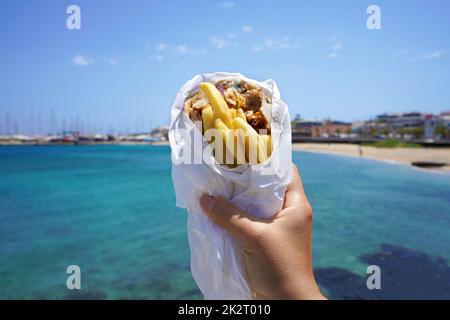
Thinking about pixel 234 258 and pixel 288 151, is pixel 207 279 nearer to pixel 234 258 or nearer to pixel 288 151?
pixel 234 258

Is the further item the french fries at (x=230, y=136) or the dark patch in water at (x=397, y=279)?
the dark patch in water at (x=397, y=279)

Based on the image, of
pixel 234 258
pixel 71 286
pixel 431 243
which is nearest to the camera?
pixel 234 258

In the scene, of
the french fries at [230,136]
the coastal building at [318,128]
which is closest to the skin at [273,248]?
the french fries at [230,136]

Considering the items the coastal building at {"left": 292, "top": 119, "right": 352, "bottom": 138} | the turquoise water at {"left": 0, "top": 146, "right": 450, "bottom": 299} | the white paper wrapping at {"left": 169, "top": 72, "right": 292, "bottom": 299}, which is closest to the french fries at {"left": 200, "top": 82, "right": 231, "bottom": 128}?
the white paper wrapping at {"left": 169, "top": 72, "right": 292, "bottom": 299}

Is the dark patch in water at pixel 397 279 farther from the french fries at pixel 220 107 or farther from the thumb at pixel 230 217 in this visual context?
the french fries at pixel 220 107

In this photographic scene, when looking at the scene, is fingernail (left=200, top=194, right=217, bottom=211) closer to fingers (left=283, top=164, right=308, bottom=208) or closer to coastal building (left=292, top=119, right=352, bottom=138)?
fingers (left=283, top=164, right=308, bottom=208)

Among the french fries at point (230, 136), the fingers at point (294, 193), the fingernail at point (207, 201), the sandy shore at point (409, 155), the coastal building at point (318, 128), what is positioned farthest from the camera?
the coastal building at point (318, 128)

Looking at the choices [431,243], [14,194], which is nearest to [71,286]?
[431,243]
